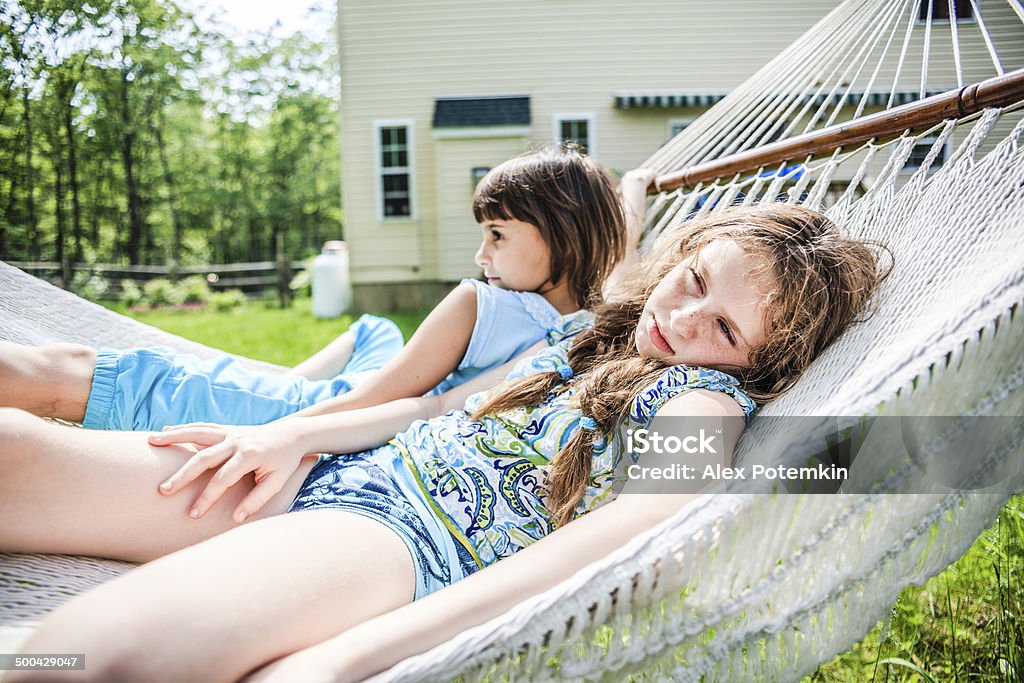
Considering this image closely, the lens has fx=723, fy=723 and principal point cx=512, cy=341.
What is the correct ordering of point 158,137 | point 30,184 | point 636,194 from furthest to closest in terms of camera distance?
point 158,137, point 30,184, point 636,194

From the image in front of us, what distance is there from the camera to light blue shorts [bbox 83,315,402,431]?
122cm

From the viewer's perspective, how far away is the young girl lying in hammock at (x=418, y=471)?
737mm

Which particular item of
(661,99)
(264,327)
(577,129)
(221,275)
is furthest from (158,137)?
(661,99)

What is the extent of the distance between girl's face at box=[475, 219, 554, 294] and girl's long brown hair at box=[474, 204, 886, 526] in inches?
13.6

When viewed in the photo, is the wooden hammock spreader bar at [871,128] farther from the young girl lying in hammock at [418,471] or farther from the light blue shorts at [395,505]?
the light blue shorts at [395,505]

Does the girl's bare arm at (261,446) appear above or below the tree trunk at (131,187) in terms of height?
below

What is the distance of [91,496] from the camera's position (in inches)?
34.4

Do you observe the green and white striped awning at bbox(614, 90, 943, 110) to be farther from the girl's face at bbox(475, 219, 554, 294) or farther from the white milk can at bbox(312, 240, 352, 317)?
the girl's face at bbox(475, 219, 554, 294)

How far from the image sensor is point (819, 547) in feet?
2.45

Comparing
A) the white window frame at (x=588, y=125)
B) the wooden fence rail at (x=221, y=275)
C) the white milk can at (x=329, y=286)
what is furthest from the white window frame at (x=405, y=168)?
the wooden fence rail at (x=221, y=275)

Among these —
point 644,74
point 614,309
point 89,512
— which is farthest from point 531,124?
point 89,512

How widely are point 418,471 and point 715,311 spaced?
1.52 ft

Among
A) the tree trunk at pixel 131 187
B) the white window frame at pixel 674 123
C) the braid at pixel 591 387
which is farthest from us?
the tree trunk at pixel 131 187

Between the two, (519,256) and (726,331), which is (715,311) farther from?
(519,256)
